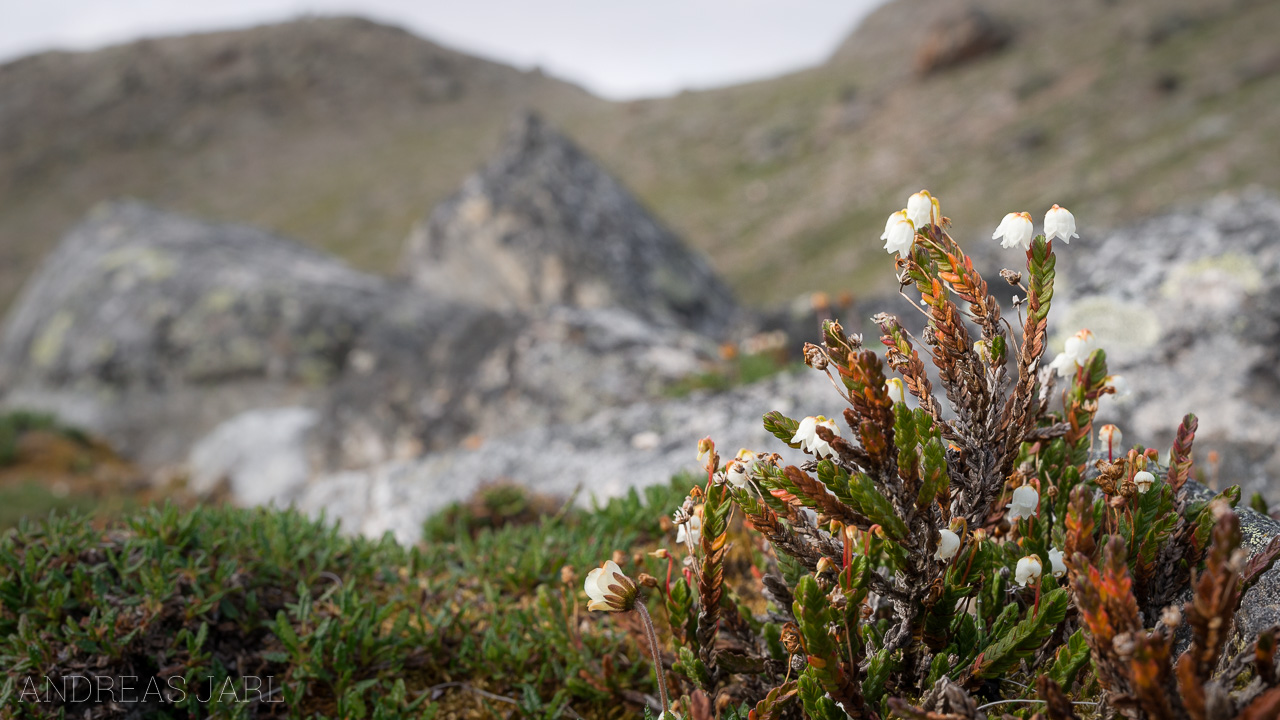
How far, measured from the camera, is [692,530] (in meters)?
2.33

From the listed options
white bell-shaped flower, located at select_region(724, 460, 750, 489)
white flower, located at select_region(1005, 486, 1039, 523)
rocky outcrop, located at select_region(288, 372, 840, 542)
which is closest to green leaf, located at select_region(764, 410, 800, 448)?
white bell-shaped flower, located at select_region(724, 460, 750, 489)

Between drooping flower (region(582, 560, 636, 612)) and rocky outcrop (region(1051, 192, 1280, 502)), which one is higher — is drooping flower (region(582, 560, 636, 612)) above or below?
below

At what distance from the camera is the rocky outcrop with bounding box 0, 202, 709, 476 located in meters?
7.19

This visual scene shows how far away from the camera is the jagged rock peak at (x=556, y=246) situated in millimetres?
10680

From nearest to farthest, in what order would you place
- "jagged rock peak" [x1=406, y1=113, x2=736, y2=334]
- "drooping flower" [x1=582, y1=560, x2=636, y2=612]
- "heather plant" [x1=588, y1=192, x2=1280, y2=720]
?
"heather plant" [x1=588, y1=192, x2=1280, y2=720] < "drooping flower" [x1=582, y1=560, x2=636, y2=612] < "jagged rock peak" [x1=406, y1=113, x2=736, y2=334]

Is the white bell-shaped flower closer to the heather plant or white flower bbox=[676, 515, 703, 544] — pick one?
the heather plant

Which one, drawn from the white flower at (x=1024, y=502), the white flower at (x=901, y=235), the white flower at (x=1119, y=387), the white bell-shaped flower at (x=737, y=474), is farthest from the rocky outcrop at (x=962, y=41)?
the white bell-shaped flower at (x=737, y=474)

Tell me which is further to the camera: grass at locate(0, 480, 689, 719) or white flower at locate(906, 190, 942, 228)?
grass at locate(0, 480, 689, 719)

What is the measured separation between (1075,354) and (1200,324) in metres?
3.75

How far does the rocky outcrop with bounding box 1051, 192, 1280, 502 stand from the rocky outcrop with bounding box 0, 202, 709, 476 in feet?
11.7

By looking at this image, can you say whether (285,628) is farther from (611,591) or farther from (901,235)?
(901,235)

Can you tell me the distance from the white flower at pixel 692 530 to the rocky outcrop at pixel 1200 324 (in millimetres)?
3275

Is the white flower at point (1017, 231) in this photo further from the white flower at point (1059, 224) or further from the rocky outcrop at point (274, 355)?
the rocky outcrop at point (274, 355)

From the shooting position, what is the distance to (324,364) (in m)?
11.3
